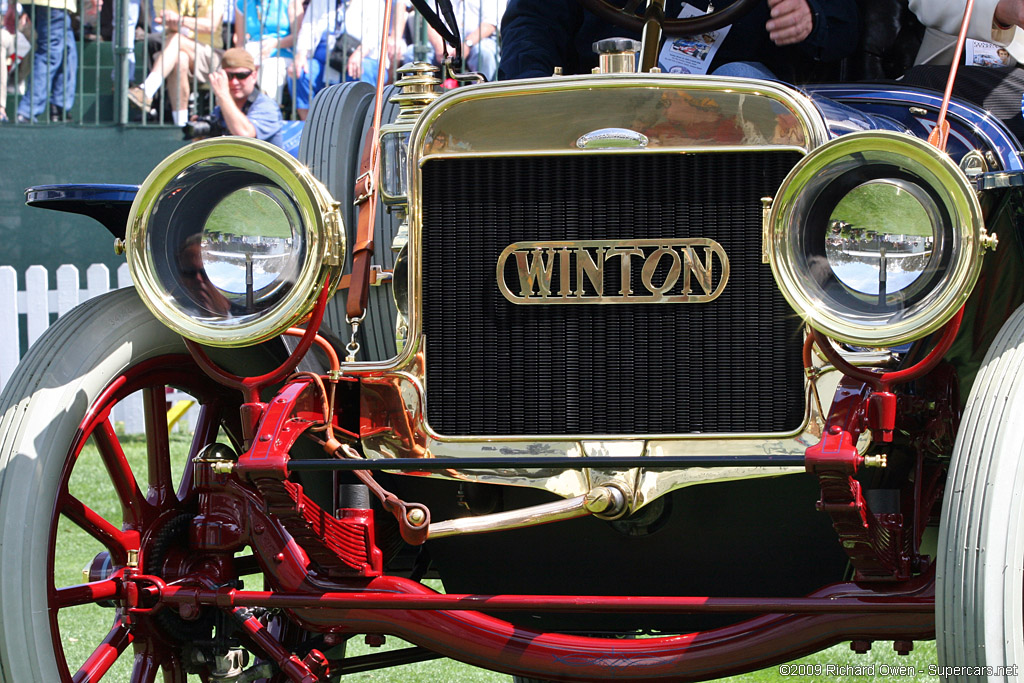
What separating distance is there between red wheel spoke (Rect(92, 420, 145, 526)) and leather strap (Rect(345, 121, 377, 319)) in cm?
58

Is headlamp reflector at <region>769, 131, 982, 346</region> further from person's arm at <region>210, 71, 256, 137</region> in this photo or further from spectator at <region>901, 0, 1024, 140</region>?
person's arm at <region>210, 71, 256, 137</region>

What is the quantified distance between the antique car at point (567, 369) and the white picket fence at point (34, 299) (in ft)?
16.9

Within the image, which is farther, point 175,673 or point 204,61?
point 204,61

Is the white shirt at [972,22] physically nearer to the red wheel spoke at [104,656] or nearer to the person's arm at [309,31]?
the red wheel spoke at [104,656]

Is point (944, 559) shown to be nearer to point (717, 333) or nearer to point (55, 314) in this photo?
point (717, 333)

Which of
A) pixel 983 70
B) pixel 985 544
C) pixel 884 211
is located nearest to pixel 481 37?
pixel 983 70

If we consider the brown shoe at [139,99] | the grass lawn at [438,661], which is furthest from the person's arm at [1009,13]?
the brown shoe at [139,99]

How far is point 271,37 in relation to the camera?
8.26 m

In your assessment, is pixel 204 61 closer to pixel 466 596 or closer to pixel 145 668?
pixel 145 668

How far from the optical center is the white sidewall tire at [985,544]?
198cm

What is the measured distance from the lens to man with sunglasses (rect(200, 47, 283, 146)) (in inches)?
319

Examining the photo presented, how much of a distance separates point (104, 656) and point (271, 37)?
246 inches

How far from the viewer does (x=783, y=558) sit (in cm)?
267

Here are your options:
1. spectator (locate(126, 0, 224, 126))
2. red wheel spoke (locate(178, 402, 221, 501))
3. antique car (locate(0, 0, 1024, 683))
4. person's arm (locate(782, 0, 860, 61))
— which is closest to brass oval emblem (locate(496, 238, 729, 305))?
antique car (locate(0, 0, 1024, 683))
